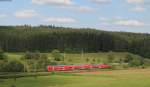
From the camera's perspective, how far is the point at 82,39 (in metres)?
195

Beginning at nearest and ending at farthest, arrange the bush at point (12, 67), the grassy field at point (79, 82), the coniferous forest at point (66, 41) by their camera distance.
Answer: the grassy field at point (79, 82) < the bush at point (12, 67) < the coniferous forest at point (66, 41)

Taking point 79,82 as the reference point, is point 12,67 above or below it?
below

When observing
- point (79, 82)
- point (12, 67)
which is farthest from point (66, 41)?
point (79, 82)

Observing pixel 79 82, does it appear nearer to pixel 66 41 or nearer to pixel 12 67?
pixel 12 67

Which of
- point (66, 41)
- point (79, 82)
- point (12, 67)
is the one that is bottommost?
point (12, 67)

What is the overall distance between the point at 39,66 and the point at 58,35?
96.7 m

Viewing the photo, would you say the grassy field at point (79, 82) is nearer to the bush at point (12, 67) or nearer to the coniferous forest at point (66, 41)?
the bush at point (12, 67)

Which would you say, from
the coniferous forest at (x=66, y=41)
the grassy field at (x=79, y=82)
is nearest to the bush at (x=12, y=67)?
the grassy field at (x=79, y=82)

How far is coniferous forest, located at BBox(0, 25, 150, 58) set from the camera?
561ft

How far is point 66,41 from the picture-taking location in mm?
191875

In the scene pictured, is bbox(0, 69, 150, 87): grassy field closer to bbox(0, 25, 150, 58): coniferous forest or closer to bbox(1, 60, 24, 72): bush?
bbox(1, 60, 24, 72): bush

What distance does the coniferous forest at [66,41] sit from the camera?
171125 mm

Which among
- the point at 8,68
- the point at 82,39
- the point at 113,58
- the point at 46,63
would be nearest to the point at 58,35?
the point at 82,39

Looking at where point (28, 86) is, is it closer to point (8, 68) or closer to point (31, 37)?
point (8, 68)
